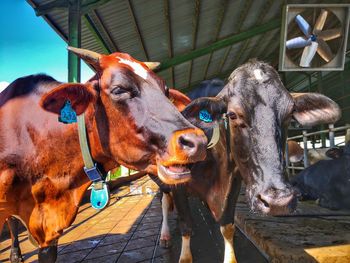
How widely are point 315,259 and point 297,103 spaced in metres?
1.35

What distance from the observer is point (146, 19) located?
23.3 ft

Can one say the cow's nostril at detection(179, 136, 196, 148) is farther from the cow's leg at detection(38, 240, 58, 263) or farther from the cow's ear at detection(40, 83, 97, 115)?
the cow's leg at detection(38, 240, 58, 263)

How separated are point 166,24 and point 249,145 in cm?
592

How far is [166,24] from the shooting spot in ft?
25.2

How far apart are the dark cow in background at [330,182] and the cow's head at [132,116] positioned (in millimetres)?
3457

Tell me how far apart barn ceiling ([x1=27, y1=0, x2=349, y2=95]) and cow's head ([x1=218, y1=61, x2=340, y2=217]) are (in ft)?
12.9

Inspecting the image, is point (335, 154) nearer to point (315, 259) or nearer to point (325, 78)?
point (315, 259)

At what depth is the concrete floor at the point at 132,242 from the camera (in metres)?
3.70

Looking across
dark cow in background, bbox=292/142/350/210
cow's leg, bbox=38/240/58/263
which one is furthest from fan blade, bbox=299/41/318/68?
cow's leg, bbox=38/240/58/263

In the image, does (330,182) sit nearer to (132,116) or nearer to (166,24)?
(132,116)

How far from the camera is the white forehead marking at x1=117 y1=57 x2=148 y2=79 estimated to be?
2135 mm

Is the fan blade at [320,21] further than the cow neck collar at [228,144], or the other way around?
the fan blade at [320,21]

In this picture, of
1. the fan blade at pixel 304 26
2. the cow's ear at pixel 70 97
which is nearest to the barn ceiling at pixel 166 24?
the fan blade at pixel 304 26

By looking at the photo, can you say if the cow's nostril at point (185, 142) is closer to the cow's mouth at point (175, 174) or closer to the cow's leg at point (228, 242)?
the cow's mouth at point (175, 174)
